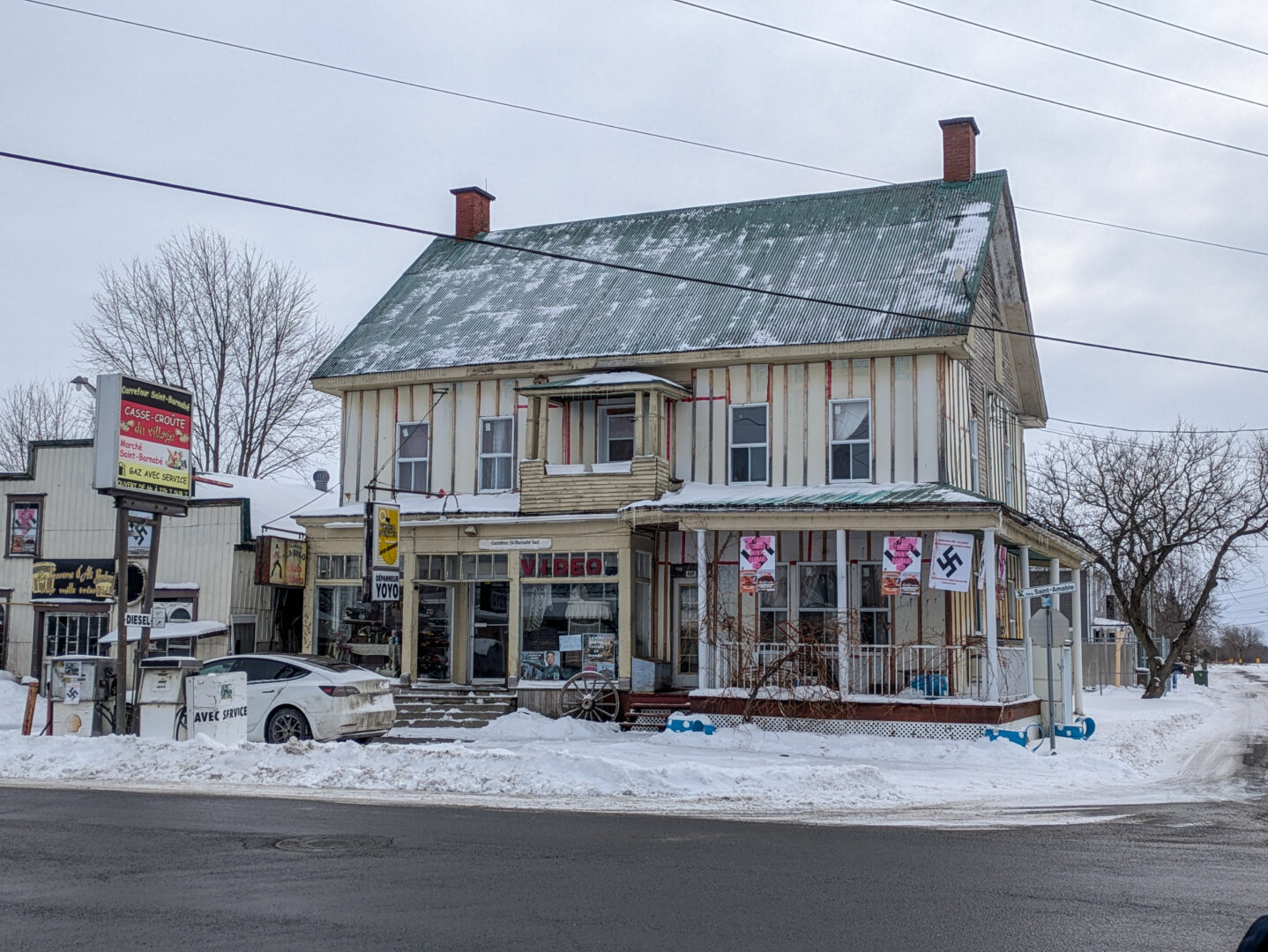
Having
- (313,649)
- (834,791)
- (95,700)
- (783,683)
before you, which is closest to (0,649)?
(313,649)

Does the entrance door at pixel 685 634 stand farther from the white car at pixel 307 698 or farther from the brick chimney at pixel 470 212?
the brick chimney at pixel 470 212

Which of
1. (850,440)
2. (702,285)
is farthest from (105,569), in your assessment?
(850,440)

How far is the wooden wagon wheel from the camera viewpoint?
22.8 m

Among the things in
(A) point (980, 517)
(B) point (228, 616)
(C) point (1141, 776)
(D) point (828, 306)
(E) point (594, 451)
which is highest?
(D) point (828, 306)

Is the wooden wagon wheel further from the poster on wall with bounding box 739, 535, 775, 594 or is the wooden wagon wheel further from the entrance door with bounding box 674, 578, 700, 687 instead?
the poster on wall with bounding box 739, 535, 775, 594

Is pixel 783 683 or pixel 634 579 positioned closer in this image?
pixel 783 683

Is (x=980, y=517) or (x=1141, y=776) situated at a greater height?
(x=980, y=517)

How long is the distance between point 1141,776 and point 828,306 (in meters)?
9.80

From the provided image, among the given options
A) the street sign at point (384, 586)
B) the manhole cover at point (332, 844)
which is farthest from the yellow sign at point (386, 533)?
the manhole cover at point (332, 844)

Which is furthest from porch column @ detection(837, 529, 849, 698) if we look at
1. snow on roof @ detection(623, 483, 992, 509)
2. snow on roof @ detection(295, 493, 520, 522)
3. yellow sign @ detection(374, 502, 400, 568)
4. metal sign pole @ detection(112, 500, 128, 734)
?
metal sign pole @ detection(112, 500, 128, 734)

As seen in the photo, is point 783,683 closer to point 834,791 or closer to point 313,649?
point 834,791

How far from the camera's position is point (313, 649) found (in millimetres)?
25578

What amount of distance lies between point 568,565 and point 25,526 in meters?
12.5

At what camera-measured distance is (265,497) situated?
2886 cm
